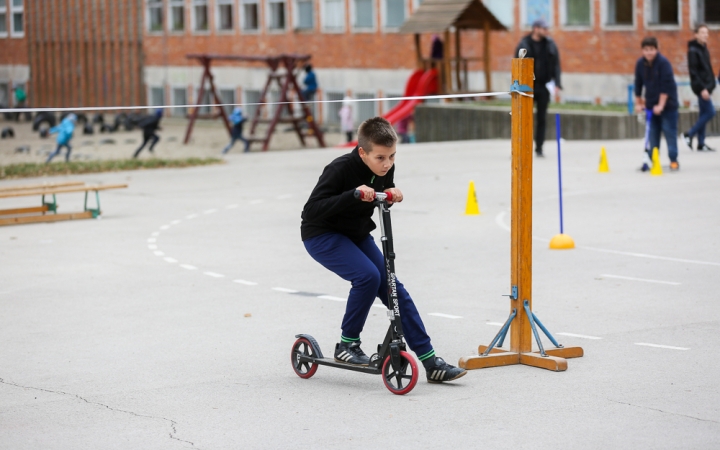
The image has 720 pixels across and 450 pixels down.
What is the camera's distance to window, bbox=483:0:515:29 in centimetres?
3872

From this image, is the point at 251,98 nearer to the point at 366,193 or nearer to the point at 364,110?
the point at 364,110

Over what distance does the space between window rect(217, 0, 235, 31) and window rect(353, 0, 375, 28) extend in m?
7.88

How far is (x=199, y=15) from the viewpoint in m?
52.1

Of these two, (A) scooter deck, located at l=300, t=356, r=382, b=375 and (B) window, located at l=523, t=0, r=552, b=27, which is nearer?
(A) scooter deck, located at l=300, t=356, r=382, b=375

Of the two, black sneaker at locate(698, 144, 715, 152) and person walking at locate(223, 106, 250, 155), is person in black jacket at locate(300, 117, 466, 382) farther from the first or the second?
person walking at locate(223, 106, 250, 155)

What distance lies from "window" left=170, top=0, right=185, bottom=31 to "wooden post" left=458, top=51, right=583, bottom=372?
4683 centimetres

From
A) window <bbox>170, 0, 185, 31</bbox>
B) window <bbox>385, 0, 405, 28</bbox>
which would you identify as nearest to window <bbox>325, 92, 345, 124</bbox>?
window <bbox>385, 0, 405, 28</bbox>

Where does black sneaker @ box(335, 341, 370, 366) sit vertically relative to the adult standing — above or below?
below

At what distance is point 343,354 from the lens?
714 cm

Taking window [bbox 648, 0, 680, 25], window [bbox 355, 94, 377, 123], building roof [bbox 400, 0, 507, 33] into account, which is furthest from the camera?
window [bbox 355, 94, 377, 123]

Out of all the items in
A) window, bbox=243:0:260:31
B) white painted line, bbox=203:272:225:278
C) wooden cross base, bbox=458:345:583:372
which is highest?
window, bbox=243:0:260:31

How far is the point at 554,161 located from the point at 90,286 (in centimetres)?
1146

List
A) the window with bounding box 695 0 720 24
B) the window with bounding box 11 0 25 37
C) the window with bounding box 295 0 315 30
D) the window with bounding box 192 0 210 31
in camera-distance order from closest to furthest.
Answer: the window with bounding box 695 0 720 24, the window with bounding box 295 0 315 30, the window with bounding box 192 0 210 31, the window with bounding box 11 0 25 37

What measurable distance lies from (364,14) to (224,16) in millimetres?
8855
